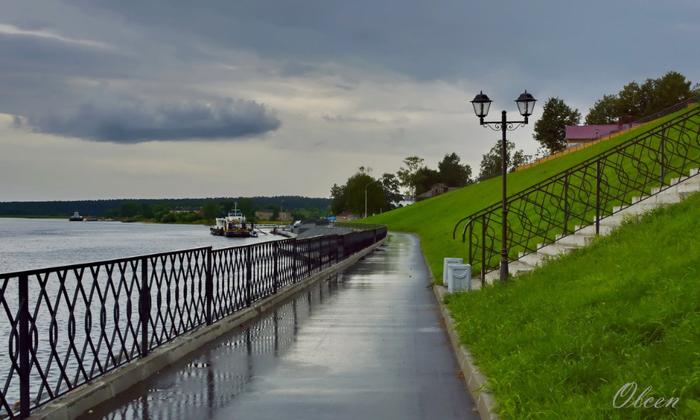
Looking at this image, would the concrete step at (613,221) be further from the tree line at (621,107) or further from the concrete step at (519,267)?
the tree line at (621,107)

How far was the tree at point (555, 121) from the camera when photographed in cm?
12725

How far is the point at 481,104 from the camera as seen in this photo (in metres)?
16.3

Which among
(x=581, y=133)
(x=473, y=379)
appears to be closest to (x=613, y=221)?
(x=473, y=379)

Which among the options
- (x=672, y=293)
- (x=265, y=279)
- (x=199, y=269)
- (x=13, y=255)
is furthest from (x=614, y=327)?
(x=13, y=255)

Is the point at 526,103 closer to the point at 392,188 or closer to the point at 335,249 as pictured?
the point at 335,249

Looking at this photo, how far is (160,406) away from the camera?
6.66 m

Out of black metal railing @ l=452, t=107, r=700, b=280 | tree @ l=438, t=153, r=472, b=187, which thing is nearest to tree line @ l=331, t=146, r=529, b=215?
tree @ l=438, t=153, r=472, b=187

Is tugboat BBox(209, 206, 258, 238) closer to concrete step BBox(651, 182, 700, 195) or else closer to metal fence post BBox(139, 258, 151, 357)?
concrete step BBox(651, 182, 700, 195)

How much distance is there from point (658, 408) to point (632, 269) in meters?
4.97

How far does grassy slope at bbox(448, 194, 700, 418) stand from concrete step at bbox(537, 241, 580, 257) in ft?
6.70

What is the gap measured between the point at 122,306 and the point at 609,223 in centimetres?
1767

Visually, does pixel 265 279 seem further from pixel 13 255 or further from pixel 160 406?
pixel 13 255

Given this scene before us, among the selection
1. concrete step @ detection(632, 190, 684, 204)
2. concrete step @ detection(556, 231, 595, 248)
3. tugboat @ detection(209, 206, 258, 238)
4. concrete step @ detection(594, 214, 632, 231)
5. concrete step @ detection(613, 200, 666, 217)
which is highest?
concrete step @ detection(632, 190, 684, 204)

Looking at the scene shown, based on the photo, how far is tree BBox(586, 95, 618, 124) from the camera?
4931 inches
